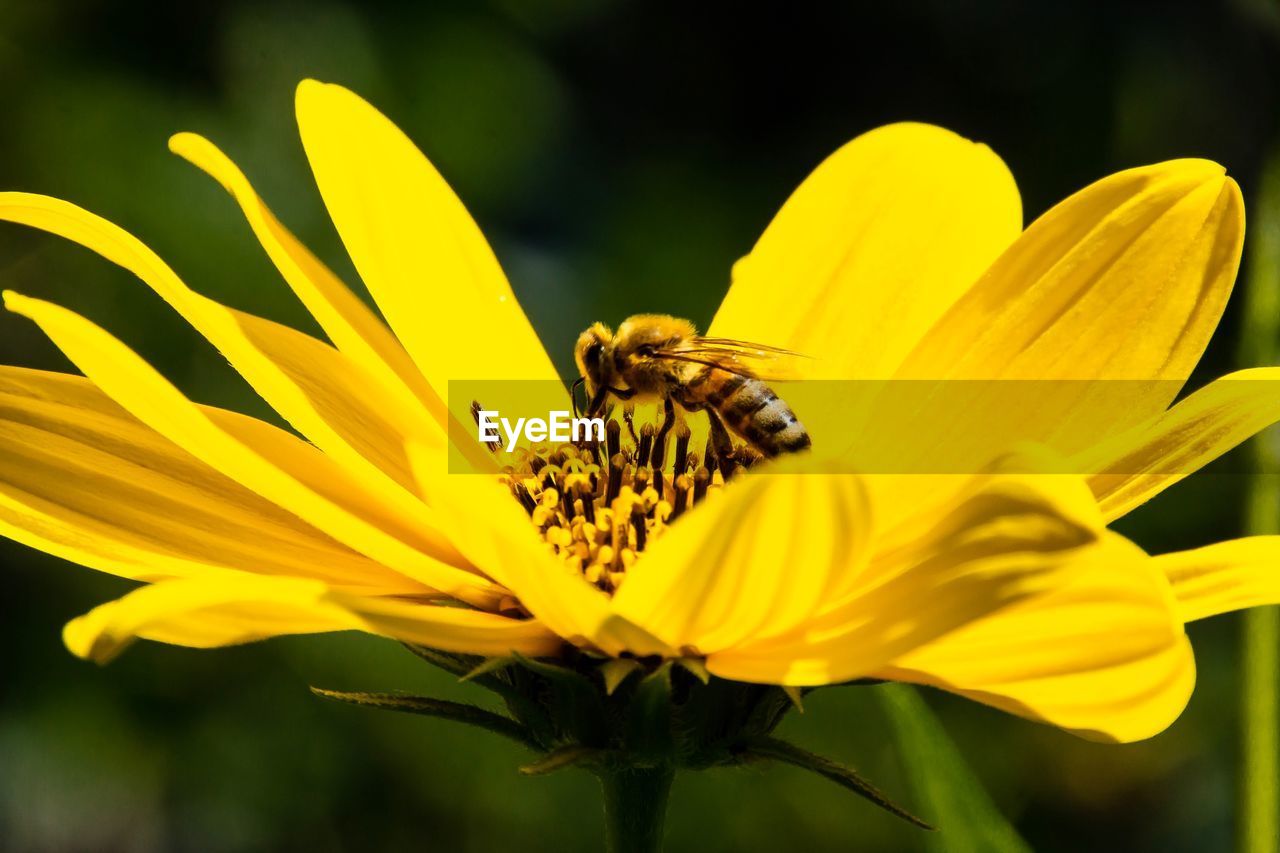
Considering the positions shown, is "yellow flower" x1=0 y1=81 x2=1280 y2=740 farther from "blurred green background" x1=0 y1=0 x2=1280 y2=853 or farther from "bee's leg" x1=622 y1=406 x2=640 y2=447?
"blurred green background" x1=0 y1=0 x2=1280 y2=853

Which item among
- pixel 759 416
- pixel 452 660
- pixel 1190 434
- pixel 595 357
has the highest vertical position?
pixel 595 357

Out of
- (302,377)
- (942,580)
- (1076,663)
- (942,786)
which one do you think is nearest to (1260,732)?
(942,786)

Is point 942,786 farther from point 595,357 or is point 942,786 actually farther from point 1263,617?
point 595,357

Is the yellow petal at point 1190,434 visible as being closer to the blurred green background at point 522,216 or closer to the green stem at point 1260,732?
the green stem at point 1260,732

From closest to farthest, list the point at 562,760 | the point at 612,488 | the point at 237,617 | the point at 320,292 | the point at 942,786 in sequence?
the point at 237,617, the point at 562,760, the point at 942,786, the point at 320,292, the point at 612,488

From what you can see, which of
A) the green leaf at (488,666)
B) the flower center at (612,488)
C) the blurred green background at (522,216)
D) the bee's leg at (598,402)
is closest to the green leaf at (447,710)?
the green leaf at (488,666)

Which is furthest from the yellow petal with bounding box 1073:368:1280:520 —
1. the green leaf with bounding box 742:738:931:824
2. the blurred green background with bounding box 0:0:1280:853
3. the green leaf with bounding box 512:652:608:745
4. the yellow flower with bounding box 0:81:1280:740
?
the blurred green background with bounding box 0:0:1280:853
